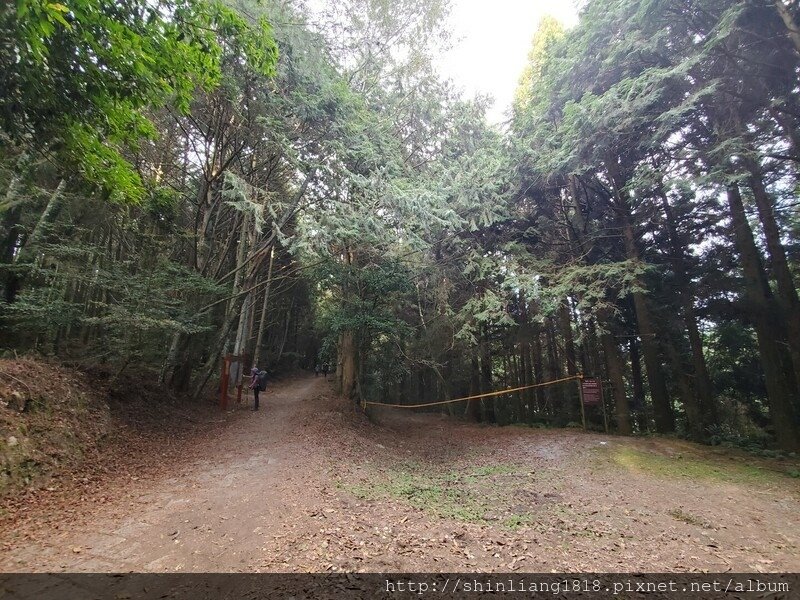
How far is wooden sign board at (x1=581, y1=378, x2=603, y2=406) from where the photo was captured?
9484mm

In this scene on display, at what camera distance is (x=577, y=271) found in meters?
9.36

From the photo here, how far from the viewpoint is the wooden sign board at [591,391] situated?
373 inches

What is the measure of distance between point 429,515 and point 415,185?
7.41m

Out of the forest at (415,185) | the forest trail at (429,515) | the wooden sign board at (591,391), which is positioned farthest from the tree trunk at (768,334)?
the wooden sign board at (591,391)

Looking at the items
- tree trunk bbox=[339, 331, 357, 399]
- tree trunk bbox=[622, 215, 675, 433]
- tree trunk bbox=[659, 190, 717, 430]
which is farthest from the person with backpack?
tree trunk bbox=[659, 190, 717, 430]

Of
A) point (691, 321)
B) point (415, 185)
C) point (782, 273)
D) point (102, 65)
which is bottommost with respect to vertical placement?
point (691, 321)

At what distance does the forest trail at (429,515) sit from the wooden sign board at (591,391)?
1.23 metres

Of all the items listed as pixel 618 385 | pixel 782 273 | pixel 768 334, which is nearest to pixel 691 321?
pixel 768 334

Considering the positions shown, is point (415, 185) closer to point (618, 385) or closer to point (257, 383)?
point (618, 385)

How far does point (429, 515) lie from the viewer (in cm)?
493

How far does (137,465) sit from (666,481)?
29.2 ft

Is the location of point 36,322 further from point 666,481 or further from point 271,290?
point 271,290

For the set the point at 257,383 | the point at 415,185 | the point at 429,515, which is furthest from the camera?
the point at 257,383

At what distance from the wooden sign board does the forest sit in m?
1.28
